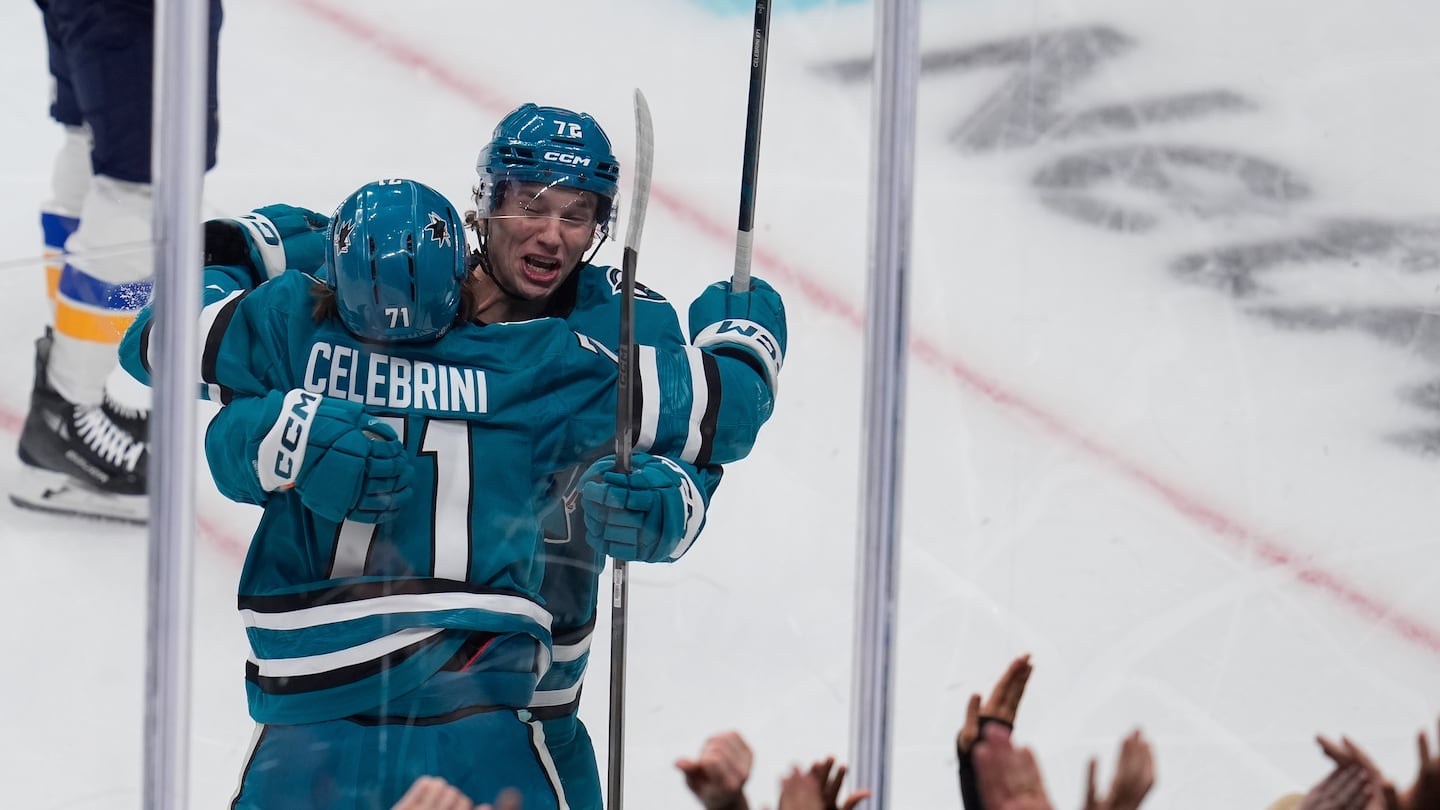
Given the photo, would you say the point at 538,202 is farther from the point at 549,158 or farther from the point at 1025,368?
the point at 1025,368

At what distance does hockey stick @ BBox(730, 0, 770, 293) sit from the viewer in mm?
1796

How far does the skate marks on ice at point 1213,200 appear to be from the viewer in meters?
2.40

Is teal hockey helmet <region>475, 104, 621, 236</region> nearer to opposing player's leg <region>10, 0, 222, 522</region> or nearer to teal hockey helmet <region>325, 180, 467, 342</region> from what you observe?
teal hockey helmet <region>325, 180, 467, 342</region>

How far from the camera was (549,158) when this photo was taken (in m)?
1.60

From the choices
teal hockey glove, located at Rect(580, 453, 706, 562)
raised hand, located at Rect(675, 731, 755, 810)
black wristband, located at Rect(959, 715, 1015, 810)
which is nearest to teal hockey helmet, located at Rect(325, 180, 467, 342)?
teal hockey glove, located at Rect(580, 453, 706, 562)

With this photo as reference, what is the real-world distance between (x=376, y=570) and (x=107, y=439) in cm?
71

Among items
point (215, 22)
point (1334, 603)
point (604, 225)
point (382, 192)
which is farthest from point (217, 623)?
point (1334, 603)

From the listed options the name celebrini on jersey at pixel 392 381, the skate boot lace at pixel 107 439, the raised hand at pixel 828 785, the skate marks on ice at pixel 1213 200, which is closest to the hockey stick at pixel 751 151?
the name celebrini on jersey at pixel 392 381

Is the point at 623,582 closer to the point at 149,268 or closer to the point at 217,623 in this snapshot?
the point at 217,623

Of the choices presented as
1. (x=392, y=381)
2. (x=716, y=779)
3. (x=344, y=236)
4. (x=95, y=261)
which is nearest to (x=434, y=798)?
(x=716, y=779)

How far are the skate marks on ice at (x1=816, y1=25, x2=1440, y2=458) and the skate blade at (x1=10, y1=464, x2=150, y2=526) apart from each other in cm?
150

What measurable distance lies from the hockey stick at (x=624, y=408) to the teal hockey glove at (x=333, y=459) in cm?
25

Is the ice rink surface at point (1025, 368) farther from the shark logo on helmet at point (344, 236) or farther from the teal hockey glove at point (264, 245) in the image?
the shark logo on helmet at point (344, 236)

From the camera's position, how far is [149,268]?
5.53ft
